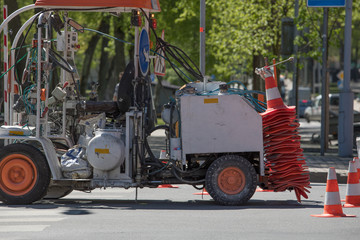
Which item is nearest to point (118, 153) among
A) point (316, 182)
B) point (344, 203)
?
point (344, 203)

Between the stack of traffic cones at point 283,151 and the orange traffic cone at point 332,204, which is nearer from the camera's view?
the orange traffic cone at point 332,204

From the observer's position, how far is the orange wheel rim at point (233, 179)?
36.3 feet

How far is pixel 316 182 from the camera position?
15.2m

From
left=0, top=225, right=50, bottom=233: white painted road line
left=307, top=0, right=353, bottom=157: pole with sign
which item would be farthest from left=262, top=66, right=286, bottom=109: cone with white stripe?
left=307, top=0, right=353, bottom=157: pole with sign

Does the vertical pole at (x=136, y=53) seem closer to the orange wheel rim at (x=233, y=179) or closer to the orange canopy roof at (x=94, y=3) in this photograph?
the orange canopy roof at (x=94, y=3)

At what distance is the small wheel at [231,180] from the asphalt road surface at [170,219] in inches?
6.7

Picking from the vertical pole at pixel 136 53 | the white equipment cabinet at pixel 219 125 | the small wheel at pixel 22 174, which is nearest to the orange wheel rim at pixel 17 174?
the small wheel at pixel 22 174

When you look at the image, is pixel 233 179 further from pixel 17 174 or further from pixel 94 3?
pixel 94 3

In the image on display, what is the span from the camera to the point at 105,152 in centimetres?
1101

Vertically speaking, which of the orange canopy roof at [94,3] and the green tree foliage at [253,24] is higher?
the green tree foliage at [253,24]

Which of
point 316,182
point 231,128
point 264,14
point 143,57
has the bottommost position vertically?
point 316,182

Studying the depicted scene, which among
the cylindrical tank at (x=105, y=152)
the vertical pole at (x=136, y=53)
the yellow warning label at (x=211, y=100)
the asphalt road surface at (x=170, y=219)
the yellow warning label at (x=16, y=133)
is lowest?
the asphalt road surface at (x=170, y=219)

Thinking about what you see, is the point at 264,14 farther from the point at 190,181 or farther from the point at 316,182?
the point at 190,181

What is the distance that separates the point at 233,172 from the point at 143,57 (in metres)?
1.99
